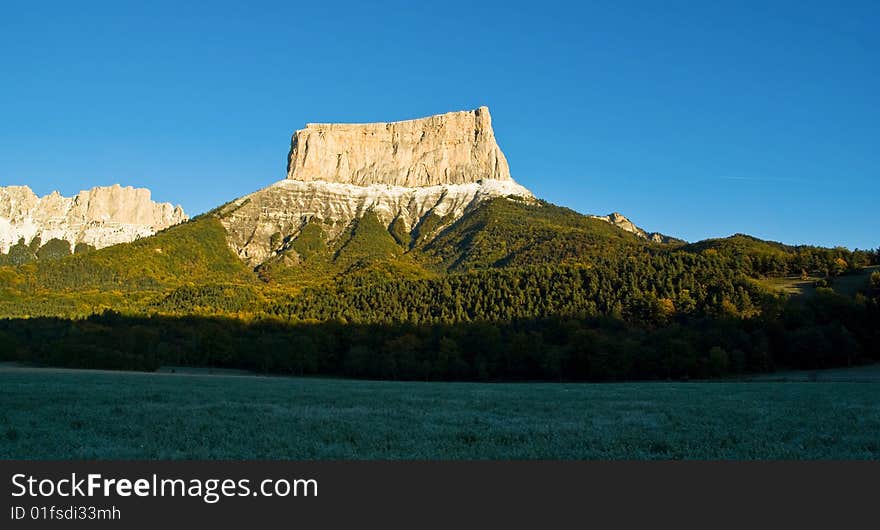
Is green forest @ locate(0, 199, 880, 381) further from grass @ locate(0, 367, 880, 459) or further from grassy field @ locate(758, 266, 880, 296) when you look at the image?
grass @ locate(0, 367, 880, 459)

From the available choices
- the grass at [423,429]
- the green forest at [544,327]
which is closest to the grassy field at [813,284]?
the green forest at [544,327]

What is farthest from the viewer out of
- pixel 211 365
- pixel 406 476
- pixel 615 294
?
pixel 615 294

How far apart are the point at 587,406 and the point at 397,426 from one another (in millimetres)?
8631

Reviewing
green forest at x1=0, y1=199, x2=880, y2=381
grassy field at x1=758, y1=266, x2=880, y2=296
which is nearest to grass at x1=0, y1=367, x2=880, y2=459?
green forest at x1=0, y1=199, x2=880, y2=381

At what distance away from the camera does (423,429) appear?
15.2m

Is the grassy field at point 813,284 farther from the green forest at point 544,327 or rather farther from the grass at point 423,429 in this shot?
the grass at point 423,429

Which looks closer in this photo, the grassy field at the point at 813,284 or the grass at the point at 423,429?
the grass at the point at 423,429

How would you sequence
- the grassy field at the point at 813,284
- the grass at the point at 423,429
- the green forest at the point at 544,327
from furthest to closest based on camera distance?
the grassy field at the point at 813,284 < the green forest at the point at 544,327 < the grass at the point at 423,429

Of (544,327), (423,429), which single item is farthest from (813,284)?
(423,429)

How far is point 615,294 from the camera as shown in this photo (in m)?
132

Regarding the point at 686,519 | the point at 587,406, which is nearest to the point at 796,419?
the point at 587,406

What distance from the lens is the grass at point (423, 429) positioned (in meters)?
12.4

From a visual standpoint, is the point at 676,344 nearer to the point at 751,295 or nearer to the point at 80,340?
the point at 751,295

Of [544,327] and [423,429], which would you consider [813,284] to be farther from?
[423,429]
